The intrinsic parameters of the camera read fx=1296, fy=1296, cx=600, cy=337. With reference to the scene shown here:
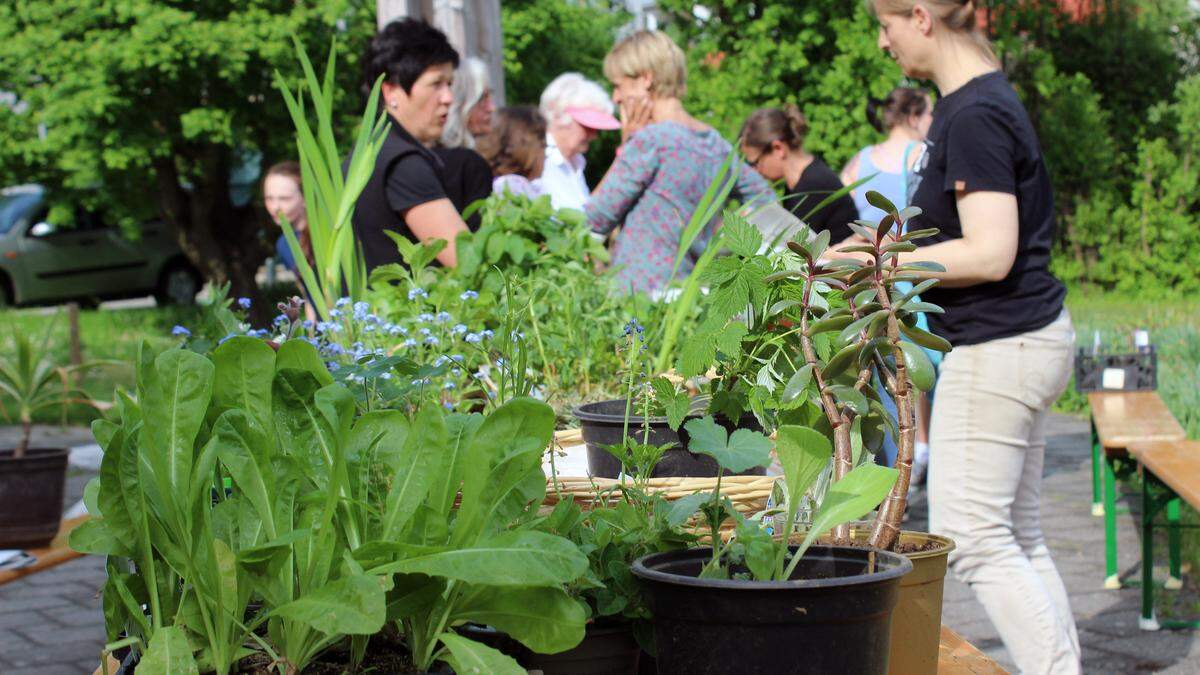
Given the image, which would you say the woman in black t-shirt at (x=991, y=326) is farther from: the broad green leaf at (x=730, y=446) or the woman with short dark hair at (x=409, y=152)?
the broad green leaf at (x=730, y=446)

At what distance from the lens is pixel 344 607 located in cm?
98

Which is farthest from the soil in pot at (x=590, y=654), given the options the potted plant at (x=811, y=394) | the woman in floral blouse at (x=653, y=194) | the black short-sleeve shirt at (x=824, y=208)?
the black short-sleeve shirt at (x=824, y=208)

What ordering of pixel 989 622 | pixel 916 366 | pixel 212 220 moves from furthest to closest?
pixel 212 220, pixel 989 622, pixel 916 366

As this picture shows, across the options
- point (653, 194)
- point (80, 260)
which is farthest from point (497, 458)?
point (80, 260)

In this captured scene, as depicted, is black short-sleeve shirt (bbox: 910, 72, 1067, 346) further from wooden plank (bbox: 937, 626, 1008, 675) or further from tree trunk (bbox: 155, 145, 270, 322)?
tree trunk (bbox: 155, 145, 270, 322)

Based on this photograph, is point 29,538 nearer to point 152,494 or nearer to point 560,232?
point 560,232

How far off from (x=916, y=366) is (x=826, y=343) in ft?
0.59

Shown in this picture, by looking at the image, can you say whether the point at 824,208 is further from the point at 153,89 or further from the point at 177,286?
the point at 177,286

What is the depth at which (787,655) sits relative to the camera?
1.06 meters

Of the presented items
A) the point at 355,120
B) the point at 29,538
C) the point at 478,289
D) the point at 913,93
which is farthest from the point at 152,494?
the point at 355,120

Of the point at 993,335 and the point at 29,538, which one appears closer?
the point at 993,335

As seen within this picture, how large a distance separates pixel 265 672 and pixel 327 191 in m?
1.51

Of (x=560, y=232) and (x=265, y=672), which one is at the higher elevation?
(x=560, y=232)

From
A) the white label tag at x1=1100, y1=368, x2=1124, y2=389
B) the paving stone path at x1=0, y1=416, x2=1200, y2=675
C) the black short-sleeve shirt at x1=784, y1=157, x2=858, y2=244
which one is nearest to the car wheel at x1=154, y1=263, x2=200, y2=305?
the paving stone path at x1=0, y1=416, x2=1200, y2=675
